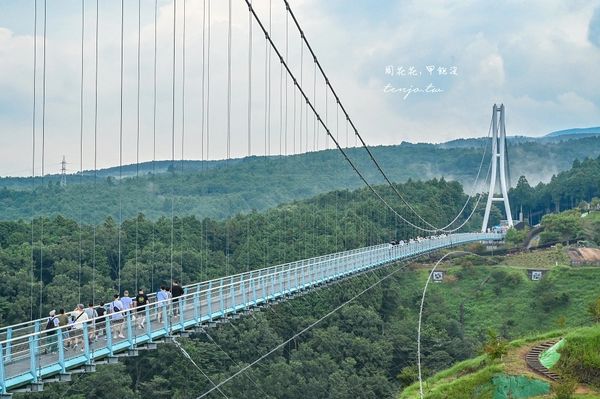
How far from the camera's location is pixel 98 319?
57.3 ft

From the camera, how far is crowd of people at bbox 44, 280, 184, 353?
634 inches

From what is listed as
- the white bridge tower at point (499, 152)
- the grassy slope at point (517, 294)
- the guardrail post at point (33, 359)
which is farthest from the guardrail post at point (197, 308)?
the white bridge tower at point (499, 152)

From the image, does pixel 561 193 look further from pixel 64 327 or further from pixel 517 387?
pixel 64 327

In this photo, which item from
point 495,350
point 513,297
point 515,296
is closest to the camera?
point 495,350

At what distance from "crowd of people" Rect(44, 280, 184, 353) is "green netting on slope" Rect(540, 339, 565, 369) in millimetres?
9209

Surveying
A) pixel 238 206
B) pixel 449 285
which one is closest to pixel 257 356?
pixel 449 285

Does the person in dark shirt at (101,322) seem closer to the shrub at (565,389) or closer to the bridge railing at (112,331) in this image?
the bridge railing at (112,331)

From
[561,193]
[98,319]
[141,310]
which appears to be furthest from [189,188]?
[98,319]

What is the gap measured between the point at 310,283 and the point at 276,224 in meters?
31.1

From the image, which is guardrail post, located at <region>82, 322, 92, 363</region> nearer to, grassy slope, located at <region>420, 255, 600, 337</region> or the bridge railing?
the bridge railing

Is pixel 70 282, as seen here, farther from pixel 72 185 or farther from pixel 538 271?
pixel 538 271

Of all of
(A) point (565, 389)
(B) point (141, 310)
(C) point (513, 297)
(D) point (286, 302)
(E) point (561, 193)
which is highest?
(E) point (561, 193)

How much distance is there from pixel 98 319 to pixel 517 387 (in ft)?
34.7

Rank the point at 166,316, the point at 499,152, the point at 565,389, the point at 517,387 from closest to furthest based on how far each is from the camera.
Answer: the point at 166,316 < the point at 565,389 < the point at 517,387 < the point at 499,152
